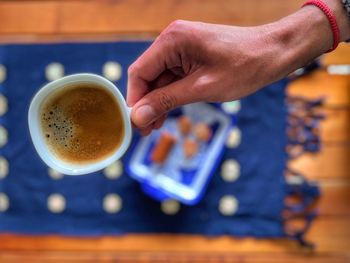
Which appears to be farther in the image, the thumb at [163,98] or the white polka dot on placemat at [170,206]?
the white polka dot on placemat at [170,206]

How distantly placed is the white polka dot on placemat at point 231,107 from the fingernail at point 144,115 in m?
0.45

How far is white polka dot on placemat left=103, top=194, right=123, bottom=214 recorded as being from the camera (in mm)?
1066

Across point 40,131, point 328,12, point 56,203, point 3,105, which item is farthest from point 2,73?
point 328,12

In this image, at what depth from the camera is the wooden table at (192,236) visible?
1.04 meters

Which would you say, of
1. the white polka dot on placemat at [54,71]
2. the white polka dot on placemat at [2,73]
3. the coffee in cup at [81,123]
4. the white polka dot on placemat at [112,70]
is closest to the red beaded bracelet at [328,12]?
the coffee in cup at [81,123]

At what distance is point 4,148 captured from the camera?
1.10m

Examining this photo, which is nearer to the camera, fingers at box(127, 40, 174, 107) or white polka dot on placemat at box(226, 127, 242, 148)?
fingers at box(127, 40, 174, 107)

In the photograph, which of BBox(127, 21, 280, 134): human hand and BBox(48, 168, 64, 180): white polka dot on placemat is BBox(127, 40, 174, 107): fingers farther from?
BBox(48, 168, 64, 180): white polka dot on placemat

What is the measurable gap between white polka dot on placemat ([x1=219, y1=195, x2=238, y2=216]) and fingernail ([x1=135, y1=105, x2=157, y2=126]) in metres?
0.49

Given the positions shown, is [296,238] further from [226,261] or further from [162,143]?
[162,143]

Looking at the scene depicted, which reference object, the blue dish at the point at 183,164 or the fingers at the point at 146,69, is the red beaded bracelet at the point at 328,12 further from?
the blue dish at the point at 183,164

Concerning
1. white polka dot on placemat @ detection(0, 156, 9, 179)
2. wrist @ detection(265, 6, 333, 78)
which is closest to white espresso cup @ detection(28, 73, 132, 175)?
wrist @ detection(265, 6, 333, 78)

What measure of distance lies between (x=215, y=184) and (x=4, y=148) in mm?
525

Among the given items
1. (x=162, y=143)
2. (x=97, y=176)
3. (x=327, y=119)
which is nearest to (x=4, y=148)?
(x=97, y=176)
